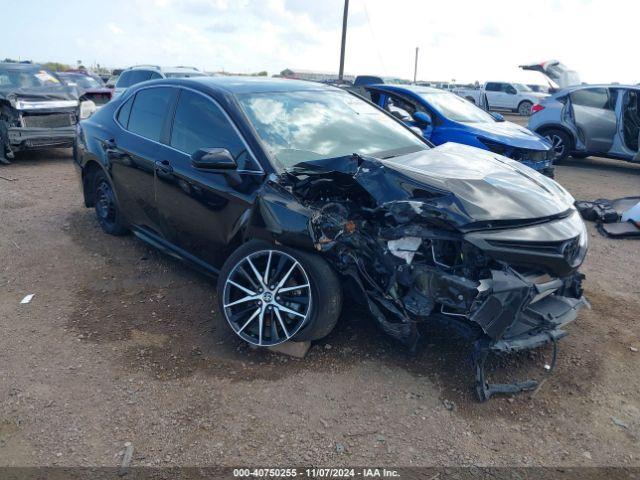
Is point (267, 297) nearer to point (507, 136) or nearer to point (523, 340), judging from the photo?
point (523, 340)

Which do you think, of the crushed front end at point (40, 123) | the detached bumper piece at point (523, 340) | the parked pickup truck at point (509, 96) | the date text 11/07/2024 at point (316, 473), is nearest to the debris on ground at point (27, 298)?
the date text 11/07/2024 at point (316, 473)

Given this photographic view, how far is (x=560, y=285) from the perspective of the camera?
10.1 ft

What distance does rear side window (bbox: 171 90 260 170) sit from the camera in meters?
3.60

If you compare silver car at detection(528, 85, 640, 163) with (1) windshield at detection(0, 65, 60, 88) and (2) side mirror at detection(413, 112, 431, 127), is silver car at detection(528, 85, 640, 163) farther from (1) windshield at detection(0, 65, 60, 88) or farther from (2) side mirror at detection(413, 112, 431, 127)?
(1) windshield at detection(0, 65, 60, 88)

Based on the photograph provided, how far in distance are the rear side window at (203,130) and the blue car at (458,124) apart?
363 cm

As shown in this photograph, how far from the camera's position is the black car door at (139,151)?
4336 mm

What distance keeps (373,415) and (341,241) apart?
1025 millimetres

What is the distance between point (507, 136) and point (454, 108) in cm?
113

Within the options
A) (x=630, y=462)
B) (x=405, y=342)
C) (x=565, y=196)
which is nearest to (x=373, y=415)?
(x=405, y=342)

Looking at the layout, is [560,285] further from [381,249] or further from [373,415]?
[373,415]

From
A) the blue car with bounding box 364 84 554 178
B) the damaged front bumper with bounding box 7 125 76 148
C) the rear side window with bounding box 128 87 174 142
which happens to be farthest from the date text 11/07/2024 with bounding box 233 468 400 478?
the damaged front bumper with bounding box 7 125 76 148

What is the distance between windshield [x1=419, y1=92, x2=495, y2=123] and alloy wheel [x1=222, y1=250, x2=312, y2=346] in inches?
221

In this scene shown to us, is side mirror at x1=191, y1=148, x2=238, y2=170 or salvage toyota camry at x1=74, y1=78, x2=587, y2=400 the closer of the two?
salvage toyota camry at x1=74, y1=78, x2=587, y2=400

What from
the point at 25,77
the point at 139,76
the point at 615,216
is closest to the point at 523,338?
the point at 615,216
